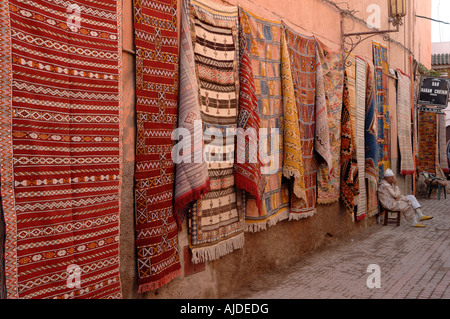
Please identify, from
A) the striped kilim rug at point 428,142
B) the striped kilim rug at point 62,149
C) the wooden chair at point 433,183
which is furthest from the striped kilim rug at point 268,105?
the striped kilim rug at point 428,142

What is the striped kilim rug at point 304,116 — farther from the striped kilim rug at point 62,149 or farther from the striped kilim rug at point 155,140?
the striped kilim rug at point 62,149

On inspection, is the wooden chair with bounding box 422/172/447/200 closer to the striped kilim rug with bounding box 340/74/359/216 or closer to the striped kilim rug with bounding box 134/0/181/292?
the striped kilim rug with bounding box 340/74/359/216

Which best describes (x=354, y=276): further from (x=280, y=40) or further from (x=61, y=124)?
(x=61, y=124)

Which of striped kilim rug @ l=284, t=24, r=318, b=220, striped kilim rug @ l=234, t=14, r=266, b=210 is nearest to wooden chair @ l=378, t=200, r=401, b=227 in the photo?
striped kilim rug @ l=284, t=24, r=318, b=220

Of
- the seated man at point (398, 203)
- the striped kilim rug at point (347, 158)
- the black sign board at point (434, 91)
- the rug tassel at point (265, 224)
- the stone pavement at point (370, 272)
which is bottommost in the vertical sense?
the stone pavement at point (370, 272)

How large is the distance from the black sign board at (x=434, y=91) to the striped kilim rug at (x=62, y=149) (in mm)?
11822

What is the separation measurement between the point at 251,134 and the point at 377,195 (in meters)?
5.83

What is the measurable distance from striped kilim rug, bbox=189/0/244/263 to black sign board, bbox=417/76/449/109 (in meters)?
10.1

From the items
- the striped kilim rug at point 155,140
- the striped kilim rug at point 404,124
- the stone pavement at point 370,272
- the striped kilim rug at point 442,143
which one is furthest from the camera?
the striped kilim rug at point 442,143

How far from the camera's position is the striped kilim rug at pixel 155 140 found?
3479 millimetres

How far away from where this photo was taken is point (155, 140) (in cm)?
362

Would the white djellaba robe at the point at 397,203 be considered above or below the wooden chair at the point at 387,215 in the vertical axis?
above

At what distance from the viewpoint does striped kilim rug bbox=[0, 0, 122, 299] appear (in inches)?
96.0
